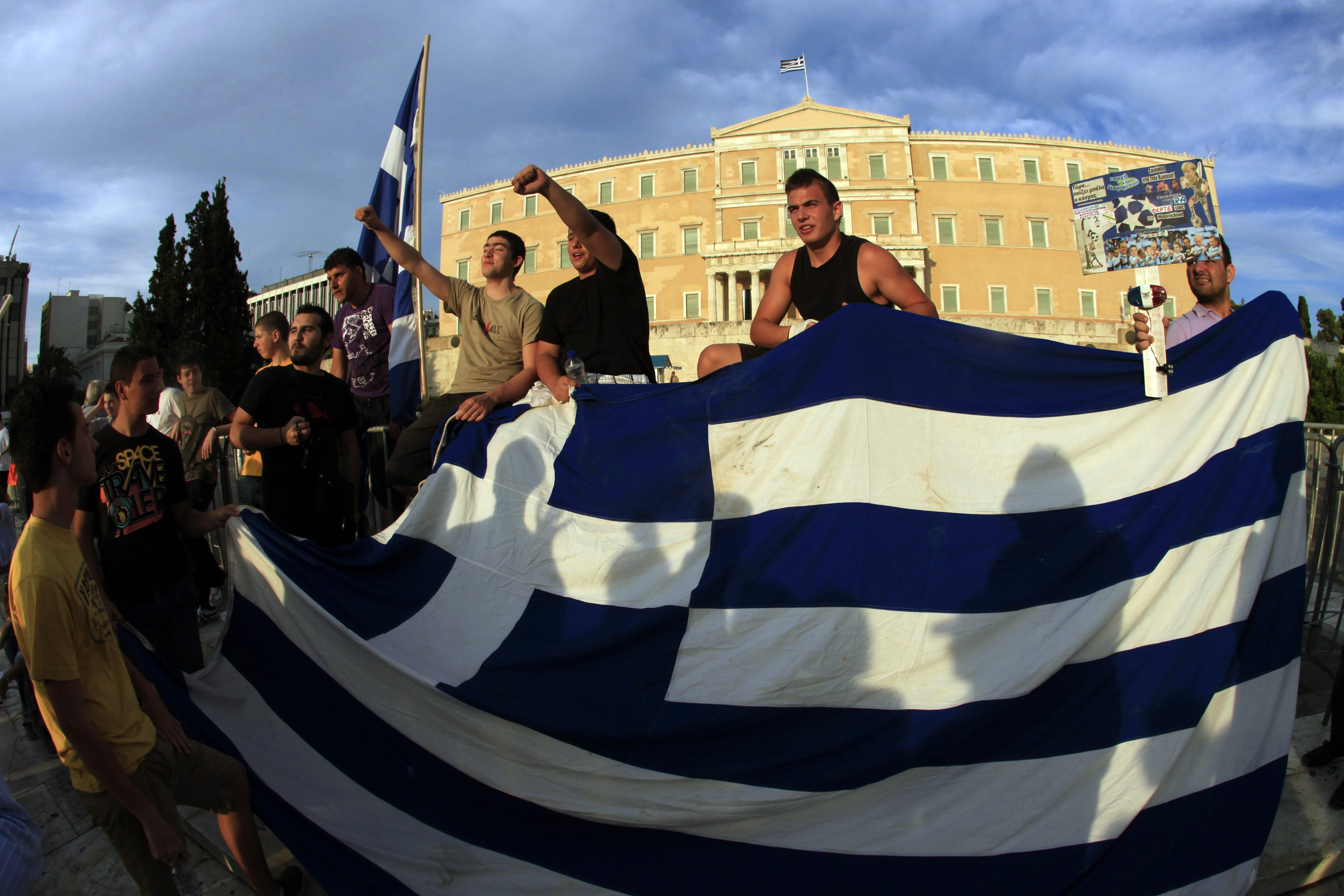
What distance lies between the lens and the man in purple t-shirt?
5066mm

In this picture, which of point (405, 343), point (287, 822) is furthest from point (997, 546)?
point (405, 343)

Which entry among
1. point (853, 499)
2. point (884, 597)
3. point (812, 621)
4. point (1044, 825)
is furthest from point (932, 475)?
point (1044, 825)

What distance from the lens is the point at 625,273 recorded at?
3830 millimetres

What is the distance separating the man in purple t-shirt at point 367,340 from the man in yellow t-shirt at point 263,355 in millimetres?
501

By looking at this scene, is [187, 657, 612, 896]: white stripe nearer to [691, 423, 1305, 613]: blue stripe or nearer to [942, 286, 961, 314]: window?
[691, 423, 1305, 613]: blue stripe

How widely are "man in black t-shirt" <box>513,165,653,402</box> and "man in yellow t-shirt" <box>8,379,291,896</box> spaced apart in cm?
202

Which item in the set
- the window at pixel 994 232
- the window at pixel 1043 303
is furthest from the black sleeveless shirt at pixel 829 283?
the window at pixel 994 232

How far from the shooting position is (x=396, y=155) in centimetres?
548

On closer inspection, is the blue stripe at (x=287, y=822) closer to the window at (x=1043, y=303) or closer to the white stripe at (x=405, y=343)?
the white stripe at (x=405, y=343)

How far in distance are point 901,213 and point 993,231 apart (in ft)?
20.5

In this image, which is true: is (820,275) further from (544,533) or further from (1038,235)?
(1038,235)

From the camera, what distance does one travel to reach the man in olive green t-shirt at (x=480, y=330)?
12.3 ft

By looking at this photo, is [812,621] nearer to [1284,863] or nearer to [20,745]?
[1284,863]

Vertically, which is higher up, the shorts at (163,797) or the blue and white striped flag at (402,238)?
the blue and white striped flag at (402,238)
